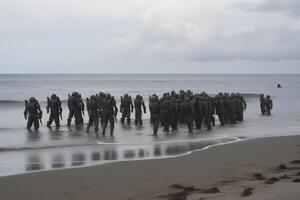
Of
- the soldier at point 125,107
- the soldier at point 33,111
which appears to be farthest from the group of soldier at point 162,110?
the soldier at point 125,107

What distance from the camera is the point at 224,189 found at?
9.40 meters

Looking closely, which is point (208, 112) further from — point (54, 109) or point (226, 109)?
point (54, 109)

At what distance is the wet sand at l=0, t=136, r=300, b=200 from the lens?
923 cm

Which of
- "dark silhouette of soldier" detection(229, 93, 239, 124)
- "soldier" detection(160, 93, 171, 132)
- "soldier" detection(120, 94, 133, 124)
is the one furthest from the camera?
"soldier" detection(120, 94, 133, 124)

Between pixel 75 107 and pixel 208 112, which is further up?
pixel 75 107

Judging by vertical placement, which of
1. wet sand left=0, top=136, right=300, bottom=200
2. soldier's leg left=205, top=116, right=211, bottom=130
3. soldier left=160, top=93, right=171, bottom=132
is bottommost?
wet sand left=0, top=136, right=300, bottom=200

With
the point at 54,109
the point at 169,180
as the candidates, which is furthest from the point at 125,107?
the point at 169,180

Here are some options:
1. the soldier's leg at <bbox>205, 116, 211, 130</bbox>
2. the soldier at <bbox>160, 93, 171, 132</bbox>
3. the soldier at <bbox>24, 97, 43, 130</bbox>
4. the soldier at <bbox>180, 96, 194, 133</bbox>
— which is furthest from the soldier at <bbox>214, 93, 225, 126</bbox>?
the soldier at <bbox>24, 97, 43, 130</bbox>

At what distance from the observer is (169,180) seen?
1071cm

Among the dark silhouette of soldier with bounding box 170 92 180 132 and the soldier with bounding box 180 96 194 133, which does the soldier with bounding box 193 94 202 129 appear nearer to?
the soldier with bounding box 180 96 194 133

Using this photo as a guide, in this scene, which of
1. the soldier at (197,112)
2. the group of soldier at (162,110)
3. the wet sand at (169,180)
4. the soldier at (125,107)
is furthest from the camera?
the soldier at (125,107)

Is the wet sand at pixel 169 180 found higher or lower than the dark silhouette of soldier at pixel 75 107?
lower

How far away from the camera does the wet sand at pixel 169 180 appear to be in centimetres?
923

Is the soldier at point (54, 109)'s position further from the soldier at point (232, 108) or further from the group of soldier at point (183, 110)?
the soldier at point (232, 108)
